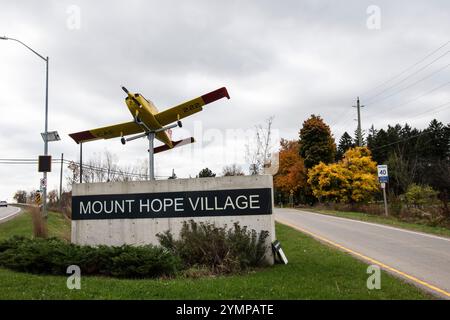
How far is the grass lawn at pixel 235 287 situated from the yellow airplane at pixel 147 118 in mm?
4570

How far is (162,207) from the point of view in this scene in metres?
11.4

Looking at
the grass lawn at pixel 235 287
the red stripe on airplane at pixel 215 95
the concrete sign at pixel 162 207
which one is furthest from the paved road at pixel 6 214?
the grass lawn at pixel 235 287

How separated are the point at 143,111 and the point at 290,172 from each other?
4775cm

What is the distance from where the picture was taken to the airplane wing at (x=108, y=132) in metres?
13.0

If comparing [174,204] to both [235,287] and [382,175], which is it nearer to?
[235,287]

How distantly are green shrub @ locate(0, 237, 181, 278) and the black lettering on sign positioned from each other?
2035 millimetres

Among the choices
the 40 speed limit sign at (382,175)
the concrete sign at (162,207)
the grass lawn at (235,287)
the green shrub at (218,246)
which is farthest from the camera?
the 40 speed limit sign at (382,175)

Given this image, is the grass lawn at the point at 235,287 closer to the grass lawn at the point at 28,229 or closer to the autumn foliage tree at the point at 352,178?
the grass lawn at the point at 28,229

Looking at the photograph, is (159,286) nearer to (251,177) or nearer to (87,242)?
(251,177)

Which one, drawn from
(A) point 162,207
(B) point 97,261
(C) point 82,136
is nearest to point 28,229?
(C) point 82,136

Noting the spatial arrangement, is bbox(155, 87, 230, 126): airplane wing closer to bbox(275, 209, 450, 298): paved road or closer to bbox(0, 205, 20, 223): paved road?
bbox(275, 209, 450, 298): paved road

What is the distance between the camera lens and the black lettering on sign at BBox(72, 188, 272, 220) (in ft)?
36.0

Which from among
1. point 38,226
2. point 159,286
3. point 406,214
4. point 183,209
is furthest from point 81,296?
point 406,214

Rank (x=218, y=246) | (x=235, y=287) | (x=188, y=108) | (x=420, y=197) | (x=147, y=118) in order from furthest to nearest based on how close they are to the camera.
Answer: (x=420, y=197), (x=147, y=118), (x=188, y=108), (x=218, y=246), (x=235, y=287)
